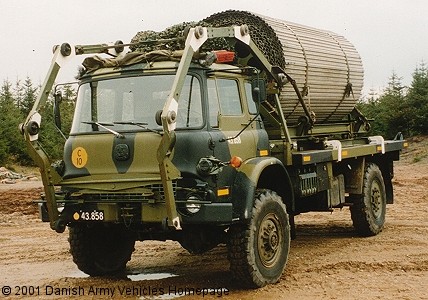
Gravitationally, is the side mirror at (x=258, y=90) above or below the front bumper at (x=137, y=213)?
above

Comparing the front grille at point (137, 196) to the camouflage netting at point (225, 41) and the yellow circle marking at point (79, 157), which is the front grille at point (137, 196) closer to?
the yellow circle marking at point (79, 157)

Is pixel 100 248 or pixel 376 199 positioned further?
pixel 376 199

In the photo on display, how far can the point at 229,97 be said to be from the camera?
7707mm

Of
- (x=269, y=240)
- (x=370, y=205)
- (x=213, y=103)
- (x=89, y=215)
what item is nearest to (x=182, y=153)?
(x=213, y=103)

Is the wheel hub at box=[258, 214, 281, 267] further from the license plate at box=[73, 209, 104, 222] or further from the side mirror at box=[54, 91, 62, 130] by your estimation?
the side mirror at box=[54, 91, 62, 130]

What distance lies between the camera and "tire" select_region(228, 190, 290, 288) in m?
7.15

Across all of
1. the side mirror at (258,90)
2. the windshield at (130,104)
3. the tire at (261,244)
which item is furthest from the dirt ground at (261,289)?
the side mirror at (258,90)

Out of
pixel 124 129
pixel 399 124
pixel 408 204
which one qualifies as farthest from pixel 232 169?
pixel 399 124

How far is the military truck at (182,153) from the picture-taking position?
22.6 ft

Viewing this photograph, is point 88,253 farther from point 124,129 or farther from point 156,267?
point 124,129

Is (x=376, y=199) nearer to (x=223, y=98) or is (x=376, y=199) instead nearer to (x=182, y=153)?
(x=223, y=98)

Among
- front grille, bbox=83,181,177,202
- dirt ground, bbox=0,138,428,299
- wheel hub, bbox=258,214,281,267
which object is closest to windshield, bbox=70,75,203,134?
front grille, bbox=83,181,177,202

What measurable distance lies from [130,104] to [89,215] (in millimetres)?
1275

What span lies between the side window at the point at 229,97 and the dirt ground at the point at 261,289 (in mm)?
1957
